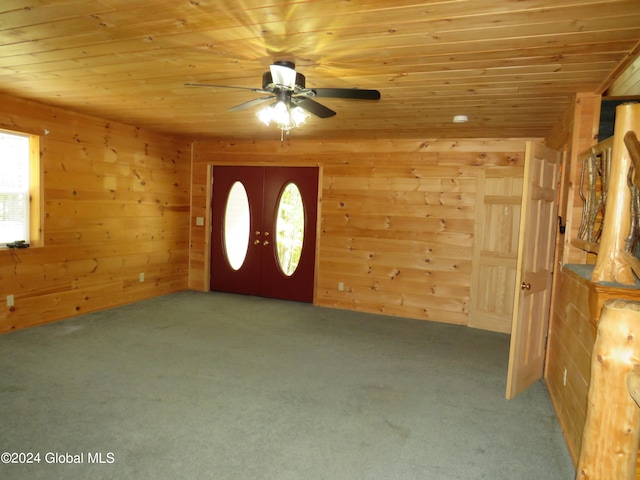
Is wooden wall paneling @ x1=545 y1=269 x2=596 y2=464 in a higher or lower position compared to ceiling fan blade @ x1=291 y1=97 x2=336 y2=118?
lower

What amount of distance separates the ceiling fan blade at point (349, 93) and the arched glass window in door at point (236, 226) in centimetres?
384

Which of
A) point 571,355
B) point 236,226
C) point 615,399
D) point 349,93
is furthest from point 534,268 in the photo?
point 236,226

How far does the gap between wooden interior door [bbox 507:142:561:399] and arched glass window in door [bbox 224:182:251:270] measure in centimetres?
410

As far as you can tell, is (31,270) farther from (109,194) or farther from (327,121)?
(327,121)

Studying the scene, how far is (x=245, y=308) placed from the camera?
555 cm

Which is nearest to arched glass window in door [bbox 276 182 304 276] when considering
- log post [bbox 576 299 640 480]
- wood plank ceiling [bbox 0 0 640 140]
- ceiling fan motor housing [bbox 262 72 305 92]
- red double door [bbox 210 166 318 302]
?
red double door [bbox 210 166 318 302]

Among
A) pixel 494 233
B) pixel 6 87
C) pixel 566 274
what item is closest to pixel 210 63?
pixel 6 87

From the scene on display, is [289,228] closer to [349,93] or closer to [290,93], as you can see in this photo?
[290,93]

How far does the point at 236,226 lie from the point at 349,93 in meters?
4.17

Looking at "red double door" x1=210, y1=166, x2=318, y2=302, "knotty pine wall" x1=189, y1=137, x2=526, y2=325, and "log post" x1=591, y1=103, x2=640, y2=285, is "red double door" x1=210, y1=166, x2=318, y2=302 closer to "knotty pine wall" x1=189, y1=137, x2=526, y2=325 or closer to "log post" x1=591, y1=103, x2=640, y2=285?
"knotty pine wall" x1=189, y1=137, x2=526, y2=325

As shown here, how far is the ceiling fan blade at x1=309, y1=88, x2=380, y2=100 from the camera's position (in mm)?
2473

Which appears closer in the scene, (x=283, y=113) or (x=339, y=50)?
(x=339, y=50)

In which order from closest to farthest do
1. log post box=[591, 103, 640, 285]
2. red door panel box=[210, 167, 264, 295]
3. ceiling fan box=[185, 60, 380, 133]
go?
log post box=[591, 103, 640, 285], ceiling fan box=[185, 60, 380, 133], red door panel box=[210, 167, 264, 295]

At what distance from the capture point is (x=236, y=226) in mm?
6367
